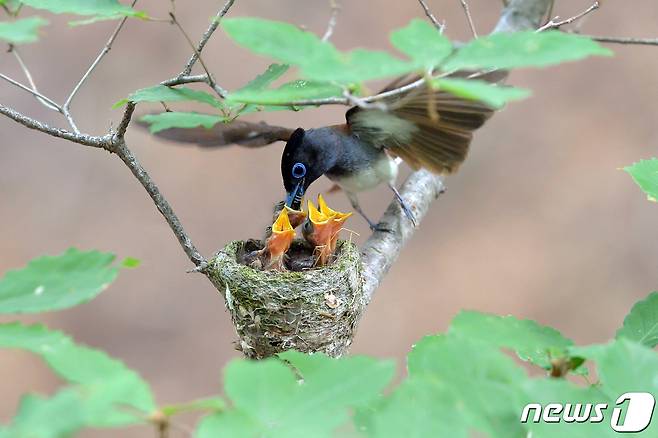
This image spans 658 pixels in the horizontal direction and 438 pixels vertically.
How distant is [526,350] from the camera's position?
1230 millimetres

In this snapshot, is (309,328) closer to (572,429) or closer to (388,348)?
(572,429)

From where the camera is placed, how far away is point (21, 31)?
46.1 inches

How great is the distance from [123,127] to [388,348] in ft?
13.2

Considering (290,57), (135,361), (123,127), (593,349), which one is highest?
(135,361)

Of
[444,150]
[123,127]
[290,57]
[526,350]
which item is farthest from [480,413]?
[444,150]

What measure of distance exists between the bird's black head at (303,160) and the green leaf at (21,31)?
178 centimetres

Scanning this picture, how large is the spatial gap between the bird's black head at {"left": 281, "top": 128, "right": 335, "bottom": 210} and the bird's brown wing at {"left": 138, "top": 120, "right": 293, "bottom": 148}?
0.09m

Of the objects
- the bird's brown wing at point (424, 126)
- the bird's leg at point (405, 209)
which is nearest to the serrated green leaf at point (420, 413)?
the bird's brown wing at point (424, 126)

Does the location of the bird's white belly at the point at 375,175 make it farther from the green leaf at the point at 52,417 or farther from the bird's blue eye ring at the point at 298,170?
the green leaf at the point at 52,417

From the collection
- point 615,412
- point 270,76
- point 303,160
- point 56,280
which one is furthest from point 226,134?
point 615,412

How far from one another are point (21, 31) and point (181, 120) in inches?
23.0

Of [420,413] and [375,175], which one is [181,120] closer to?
[420,413]

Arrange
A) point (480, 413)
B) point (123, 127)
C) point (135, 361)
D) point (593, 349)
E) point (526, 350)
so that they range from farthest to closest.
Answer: point (135, 361) < point (123, 127) < point (526, 350) < point (593, 349) < point (480, 413)

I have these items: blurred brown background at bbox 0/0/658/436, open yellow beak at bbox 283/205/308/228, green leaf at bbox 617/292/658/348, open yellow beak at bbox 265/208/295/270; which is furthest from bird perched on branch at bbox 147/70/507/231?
blurred brown background at bbox 0/0/658/436
